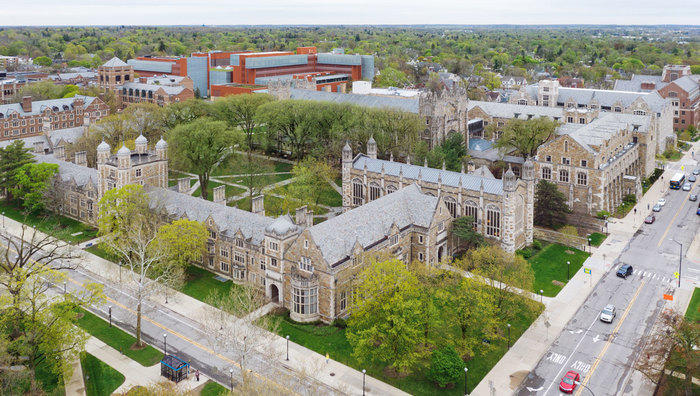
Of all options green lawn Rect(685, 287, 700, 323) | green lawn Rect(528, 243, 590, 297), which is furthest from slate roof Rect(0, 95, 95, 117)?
green lawn Rect(685, 287, 700, 323)

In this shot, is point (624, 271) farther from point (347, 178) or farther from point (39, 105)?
point (39, 105)

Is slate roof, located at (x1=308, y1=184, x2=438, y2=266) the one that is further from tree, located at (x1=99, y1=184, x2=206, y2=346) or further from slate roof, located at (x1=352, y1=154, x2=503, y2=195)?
tree, located at (x1=99, y1=184, x2=206, y2=346)

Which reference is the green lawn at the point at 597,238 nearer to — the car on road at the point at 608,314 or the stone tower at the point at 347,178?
the car on road at the point at 608,314

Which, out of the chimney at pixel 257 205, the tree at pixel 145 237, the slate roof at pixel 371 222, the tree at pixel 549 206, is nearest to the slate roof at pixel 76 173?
the tree at pixel 145 237

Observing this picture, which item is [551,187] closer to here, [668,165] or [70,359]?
[668,165]

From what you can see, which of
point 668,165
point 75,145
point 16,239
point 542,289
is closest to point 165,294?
point 16,239

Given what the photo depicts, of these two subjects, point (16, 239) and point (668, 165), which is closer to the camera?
point (16, 239)
